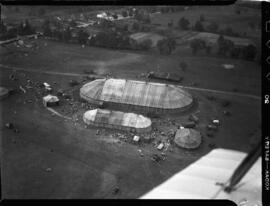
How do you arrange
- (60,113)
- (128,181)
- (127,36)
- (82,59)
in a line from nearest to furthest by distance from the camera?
(128,181) < (60,113) < (82,59) < (127,36)

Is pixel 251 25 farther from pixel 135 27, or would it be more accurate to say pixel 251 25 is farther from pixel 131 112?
pixel 131 112

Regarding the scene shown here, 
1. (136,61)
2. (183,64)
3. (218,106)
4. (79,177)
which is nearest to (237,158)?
(79,177)

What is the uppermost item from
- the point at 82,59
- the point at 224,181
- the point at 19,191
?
the point at 224,181

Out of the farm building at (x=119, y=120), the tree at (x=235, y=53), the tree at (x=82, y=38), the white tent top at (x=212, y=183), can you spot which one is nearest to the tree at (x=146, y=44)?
A: the tree at (x=82, y=38)

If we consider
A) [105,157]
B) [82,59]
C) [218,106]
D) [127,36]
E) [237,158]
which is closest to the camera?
[237,158]

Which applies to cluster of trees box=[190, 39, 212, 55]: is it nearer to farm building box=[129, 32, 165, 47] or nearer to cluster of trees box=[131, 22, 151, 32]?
farm building box=[129, 32, 165, 47]

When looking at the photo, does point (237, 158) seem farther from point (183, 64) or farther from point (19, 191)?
point (183, 64)

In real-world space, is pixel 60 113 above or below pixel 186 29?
below
